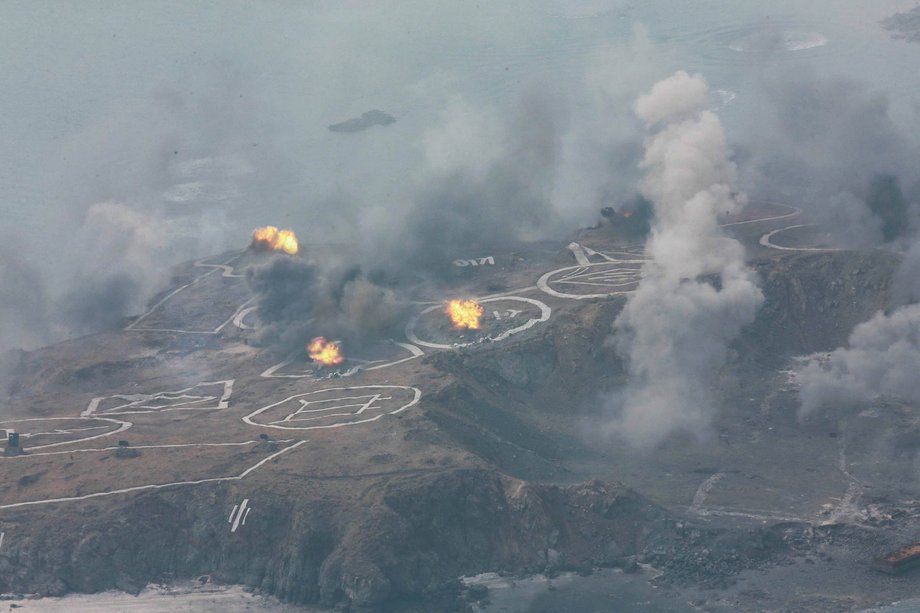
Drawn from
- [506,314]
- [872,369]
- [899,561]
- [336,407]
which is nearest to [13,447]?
[336,407]

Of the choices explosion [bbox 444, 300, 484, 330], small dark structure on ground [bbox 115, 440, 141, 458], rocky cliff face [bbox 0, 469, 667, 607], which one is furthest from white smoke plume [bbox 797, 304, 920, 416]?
small dark structure on ground [bbox 115, 440, 141, 458]

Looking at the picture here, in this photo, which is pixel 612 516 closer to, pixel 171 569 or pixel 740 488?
pixel 740 488

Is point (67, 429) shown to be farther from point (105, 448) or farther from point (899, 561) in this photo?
point (899, 561)

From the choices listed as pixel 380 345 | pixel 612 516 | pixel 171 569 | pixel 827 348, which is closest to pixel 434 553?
pixel 612 516

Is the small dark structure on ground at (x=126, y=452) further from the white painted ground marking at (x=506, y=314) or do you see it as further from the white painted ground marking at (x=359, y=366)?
the white painted ground marking at (x=506, y=314)

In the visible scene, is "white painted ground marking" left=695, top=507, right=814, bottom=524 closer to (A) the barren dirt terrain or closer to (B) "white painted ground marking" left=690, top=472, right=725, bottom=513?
(A) the barren dirt terrain

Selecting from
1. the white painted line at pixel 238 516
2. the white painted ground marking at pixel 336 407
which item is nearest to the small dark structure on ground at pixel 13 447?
the white painted ground marking at pixel 336 407

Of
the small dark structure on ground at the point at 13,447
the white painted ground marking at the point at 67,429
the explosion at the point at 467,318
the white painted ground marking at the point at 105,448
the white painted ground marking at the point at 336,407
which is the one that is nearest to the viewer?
the white painted ground marking at the point at 105,448

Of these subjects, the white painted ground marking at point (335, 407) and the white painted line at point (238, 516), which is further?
the white painted ground marking at point (335, 407)
